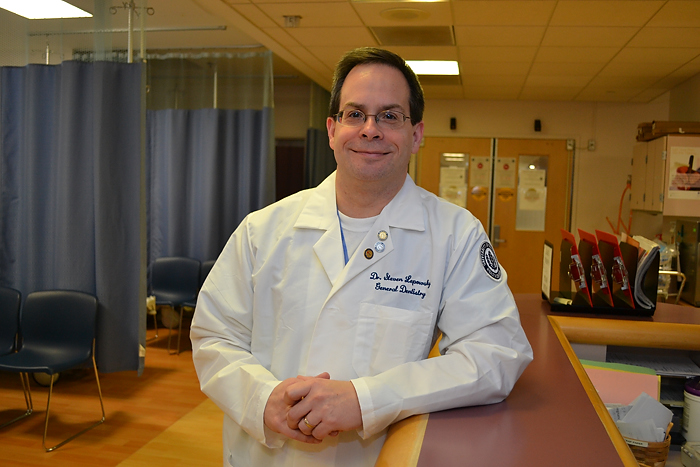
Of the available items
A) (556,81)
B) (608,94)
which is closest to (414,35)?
(556,81)

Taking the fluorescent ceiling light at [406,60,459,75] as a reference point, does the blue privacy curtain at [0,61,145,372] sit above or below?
below

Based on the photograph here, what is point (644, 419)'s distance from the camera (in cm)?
161

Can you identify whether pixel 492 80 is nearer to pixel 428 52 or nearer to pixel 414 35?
pixel 428 52

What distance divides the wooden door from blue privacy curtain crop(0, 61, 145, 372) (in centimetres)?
443

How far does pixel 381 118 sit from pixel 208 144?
4.50 m

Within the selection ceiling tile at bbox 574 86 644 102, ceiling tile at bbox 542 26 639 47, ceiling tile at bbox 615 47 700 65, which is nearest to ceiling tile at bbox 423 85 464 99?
ceiling tile at bbox 574 86 644 102

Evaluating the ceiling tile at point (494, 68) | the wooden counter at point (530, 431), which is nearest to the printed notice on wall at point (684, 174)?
the ceiling tile at point (494, 68)

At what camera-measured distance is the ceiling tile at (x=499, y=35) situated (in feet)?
13.0

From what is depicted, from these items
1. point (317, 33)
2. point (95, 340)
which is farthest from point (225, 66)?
point (95, 340)

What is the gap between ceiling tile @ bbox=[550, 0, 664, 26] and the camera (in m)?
3.35

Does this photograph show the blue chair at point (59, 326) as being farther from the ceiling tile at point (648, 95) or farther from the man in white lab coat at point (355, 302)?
the ceiling tile at point (648, 95)

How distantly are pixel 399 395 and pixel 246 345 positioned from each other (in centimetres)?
47

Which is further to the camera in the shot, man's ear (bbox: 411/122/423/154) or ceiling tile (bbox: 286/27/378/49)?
ceiling tile (bbox: 286/27/378/49)

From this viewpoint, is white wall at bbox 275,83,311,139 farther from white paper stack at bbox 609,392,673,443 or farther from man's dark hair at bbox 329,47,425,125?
white paper stack at bbox 609,392,673,443
